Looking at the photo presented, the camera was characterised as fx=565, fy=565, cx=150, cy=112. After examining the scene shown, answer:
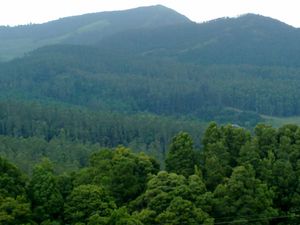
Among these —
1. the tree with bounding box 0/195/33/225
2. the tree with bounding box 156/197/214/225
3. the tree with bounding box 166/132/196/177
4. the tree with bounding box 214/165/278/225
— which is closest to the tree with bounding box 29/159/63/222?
the tree with bounding box 0/195/33/225

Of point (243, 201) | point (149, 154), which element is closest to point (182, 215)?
point (243, 201)

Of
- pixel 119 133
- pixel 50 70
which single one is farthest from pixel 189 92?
pixel 119 133

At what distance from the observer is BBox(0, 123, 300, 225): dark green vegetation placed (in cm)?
2900

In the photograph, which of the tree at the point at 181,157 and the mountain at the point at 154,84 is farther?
the mountain at the point at 154,84

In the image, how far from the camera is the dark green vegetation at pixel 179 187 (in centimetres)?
2900

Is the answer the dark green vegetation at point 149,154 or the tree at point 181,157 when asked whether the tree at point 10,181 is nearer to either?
the dark green vegetation at point 149,154

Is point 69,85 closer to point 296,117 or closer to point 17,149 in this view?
point 296,117

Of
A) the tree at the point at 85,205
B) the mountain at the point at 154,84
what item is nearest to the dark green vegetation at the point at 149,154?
the tree at the point at 85,205

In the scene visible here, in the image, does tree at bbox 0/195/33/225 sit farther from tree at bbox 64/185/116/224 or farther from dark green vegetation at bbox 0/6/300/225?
tree at bbox 64/185/116/224

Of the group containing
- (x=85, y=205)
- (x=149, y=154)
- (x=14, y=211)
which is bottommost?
(x=149, y=154)

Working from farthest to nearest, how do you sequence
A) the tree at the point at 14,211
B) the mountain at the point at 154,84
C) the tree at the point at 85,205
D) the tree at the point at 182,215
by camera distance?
the mountain at the point at 154,84 → the tree at the point at 85,205 → the tree at the point at 182,215 → the tree at the point at 14,211

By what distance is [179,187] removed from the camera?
99.3 feet

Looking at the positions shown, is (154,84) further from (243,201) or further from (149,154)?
(243,201)

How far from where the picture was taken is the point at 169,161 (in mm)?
34500
